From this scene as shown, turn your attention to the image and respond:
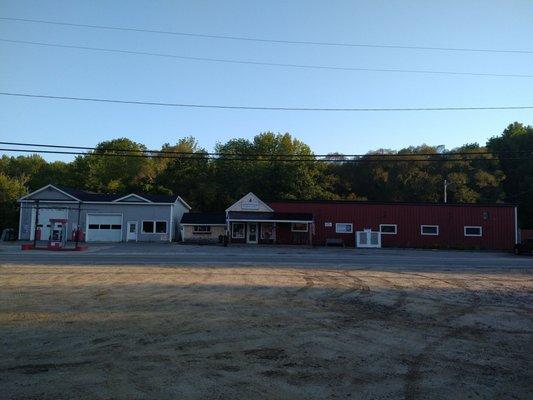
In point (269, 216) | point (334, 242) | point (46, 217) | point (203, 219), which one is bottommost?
point (334, 242)

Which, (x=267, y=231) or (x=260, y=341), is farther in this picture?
(x=267, y=231)

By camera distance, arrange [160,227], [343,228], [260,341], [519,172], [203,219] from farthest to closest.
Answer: [519,172] < [203,219] < [160,227] < [343,228] < [260,341]

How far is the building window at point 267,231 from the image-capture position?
48.4 m

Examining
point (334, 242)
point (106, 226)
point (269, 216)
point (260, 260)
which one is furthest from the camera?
point (106, 226)

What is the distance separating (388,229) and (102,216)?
28.3 meters

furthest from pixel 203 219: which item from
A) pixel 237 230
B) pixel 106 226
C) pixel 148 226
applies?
pixel 106 226

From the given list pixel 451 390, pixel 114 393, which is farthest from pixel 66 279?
pixel 451 390

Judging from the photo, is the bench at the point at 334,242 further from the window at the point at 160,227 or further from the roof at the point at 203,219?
the window at the point at 160,227

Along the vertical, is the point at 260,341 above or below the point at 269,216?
below

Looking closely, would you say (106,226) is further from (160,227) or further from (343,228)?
(343,228)

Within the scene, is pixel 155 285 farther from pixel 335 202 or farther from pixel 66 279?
pixel 335 202

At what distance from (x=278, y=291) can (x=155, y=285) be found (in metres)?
3.83

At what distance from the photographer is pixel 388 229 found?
47531 millimetres

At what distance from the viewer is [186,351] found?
7297 mm
